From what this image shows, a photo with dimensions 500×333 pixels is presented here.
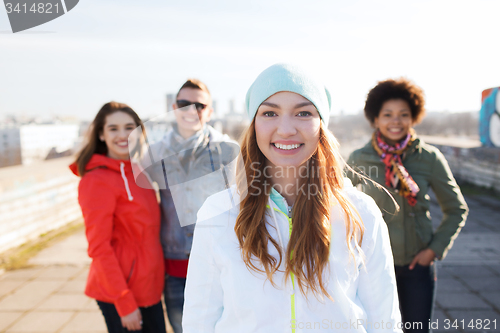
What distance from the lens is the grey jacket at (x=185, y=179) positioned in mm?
1720

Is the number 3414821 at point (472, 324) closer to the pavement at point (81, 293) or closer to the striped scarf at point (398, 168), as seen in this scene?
the pavement at point (81, 293)

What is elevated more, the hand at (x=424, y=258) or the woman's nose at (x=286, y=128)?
the woman's nose at (x=286, y=128)

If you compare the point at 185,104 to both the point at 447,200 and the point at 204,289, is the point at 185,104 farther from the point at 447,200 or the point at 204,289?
the point at 447,200

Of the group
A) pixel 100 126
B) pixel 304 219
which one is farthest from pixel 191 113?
pixel 304 219

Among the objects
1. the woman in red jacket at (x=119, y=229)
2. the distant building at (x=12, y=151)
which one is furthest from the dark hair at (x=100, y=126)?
the distant building at (x=12, y=151)

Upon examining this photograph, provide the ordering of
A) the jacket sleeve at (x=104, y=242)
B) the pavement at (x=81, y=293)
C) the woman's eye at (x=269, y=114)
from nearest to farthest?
the woman's eye at (x=269, y=114)
the jacket sleeve at (x=104, y=242)
the pavement at (x=81, y=293)

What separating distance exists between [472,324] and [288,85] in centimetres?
305

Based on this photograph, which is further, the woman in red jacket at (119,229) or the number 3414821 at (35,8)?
the woman in red jacket at (119,229)

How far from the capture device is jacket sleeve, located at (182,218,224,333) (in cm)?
121

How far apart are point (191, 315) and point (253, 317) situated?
255mm

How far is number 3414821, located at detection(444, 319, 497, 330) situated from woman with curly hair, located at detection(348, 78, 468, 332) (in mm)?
1141

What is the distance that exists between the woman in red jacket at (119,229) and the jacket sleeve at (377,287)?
1298 mm

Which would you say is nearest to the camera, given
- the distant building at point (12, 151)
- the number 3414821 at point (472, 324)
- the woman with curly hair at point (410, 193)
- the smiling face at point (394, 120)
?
the woman with curly hair at point (410, 193)

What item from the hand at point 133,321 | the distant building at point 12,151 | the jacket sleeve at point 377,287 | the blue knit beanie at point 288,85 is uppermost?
the blue knit beanie at point 288,85
